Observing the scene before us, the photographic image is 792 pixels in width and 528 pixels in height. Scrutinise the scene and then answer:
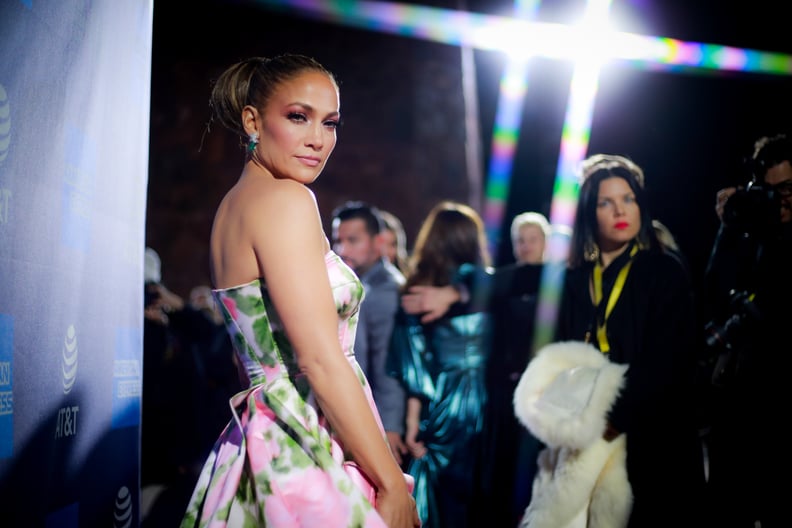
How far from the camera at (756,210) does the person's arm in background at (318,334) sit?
1648mm

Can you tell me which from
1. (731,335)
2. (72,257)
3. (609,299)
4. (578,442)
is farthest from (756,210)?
(72,257)

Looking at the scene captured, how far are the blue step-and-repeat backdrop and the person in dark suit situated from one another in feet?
4.19

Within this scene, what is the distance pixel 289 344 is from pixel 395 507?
383 mm

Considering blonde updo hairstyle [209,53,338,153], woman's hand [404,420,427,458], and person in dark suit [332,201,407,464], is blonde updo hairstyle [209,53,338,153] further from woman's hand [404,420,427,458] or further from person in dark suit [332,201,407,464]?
woman's hand [404,420,427,458]

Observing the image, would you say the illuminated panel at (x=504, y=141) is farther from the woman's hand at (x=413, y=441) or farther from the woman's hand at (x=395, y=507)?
the woman's hand at (x=395, y=507)

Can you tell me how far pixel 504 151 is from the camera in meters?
6.96

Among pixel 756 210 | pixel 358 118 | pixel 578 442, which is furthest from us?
pixel 358 118

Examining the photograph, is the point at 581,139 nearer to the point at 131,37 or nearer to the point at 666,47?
the point at 666,47

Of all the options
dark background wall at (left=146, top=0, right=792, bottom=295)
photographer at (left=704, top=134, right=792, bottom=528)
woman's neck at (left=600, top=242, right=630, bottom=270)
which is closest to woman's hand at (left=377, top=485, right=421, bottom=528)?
photographer at (left=704, top=134, right=792, bottom=528)

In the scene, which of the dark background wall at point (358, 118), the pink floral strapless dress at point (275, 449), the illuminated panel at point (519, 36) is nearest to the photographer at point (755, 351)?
the illuminated panel at point (519, 36)

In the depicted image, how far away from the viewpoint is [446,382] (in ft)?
10.9

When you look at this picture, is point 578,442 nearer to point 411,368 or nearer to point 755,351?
point 755,351

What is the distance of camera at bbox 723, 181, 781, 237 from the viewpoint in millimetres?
2262

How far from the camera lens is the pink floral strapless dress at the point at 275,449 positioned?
123 centimetres
